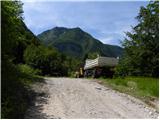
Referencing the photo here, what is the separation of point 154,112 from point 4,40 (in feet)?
16.7

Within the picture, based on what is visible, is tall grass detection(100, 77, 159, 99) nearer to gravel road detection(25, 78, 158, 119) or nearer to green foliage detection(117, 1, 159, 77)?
gravel road detection(25, 78, 158, 119)

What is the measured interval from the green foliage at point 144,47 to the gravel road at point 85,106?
43.2 ft

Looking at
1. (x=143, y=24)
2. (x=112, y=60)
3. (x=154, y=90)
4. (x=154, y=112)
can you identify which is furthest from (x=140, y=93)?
(x=112, y=60)

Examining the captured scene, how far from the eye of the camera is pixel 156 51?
29.5 m

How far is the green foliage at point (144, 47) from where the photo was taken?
2972 cm

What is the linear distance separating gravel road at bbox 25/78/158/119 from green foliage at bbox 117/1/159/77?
43.2 feet

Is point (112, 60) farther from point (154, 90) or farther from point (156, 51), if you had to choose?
point (154, 90)

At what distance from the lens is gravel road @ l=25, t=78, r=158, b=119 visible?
11.8 m

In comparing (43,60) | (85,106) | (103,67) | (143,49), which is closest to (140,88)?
(85,106)

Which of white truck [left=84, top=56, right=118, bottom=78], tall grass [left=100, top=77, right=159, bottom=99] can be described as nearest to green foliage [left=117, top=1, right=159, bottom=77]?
white truck [left=84, top=56, right=118, bottom=78]

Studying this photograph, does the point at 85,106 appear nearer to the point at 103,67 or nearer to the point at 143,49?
the point at 143,49

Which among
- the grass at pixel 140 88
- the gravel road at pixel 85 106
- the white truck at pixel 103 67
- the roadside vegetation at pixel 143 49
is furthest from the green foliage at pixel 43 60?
the gravel road at pixel 85 106

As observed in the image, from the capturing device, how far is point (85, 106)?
13.2 m

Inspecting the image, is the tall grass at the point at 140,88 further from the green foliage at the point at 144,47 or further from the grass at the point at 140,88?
the green foliage at the point at 144,47
